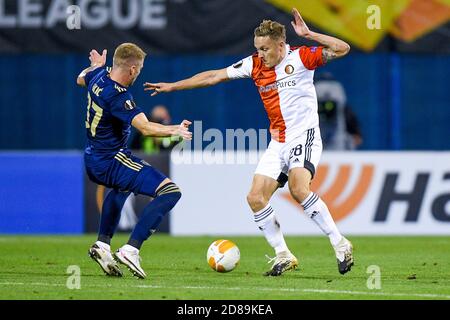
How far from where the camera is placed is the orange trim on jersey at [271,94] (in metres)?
10.9

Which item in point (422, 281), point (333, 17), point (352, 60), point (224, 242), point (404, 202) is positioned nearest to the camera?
point (422, 281)

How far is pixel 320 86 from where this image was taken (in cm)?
1925

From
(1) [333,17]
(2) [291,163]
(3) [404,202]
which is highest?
(1) [333,17]

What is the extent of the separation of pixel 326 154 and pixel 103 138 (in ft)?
20.2

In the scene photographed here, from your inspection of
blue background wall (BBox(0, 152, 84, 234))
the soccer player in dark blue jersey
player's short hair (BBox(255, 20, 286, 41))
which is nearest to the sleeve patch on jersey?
the soccer player in dark blue jersey

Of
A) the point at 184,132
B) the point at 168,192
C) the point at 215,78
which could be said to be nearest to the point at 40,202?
the point at 215,78

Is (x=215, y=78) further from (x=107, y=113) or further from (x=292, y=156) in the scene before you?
(x=107, y=113)

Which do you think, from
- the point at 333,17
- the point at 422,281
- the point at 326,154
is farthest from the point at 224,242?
the point at 333,17

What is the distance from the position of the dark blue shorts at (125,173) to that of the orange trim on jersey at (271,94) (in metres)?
1.22

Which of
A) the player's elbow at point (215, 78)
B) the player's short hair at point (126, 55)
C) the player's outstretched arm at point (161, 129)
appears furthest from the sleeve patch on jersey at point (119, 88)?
the player's elbow at point (215, 78)

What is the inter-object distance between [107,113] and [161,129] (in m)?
0.87

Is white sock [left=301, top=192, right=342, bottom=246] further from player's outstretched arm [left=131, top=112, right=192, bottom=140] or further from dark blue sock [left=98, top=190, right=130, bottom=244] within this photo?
dark blue sock [left=98, top=190, right=130, bottom=244]

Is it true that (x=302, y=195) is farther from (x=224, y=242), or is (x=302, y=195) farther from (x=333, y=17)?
(x=333, y=17)

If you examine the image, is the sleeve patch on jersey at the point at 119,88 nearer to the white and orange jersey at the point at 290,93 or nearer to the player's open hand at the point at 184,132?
the player's open hand at the point at 184,132
